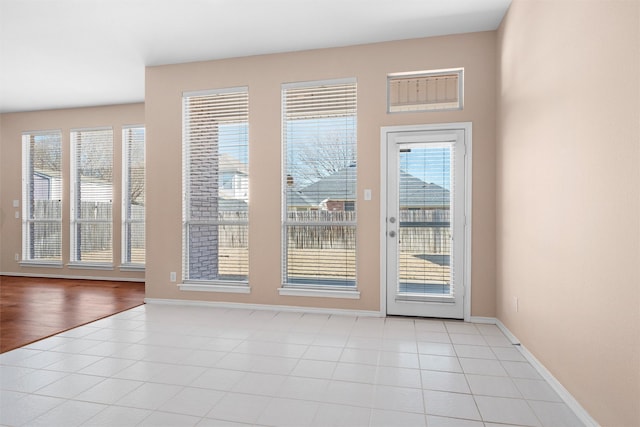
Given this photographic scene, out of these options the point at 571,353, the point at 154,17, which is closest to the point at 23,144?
→ the point at 154,17

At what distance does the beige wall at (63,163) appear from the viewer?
20.6 feet

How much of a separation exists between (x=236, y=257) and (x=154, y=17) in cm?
270

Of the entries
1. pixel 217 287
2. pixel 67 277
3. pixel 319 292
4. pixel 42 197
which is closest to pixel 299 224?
pixel 319 292

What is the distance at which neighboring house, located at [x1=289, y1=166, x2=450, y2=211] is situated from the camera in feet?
13.0

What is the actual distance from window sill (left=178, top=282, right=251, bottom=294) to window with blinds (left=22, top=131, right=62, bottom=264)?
3.59m

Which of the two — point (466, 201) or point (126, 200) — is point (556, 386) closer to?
point (466, 201)

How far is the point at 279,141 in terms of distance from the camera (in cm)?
432

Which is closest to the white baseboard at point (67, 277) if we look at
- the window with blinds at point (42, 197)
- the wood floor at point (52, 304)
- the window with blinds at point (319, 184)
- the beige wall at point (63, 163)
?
the beige wall at point (63, 163)

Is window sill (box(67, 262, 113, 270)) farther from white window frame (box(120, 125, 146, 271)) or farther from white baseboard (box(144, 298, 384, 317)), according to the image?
white baseboard (box(144, 298, 384, 317))

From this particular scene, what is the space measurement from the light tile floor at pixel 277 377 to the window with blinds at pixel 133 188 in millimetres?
2704

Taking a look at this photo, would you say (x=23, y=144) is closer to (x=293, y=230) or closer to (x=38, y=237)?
(x=38, y=237)

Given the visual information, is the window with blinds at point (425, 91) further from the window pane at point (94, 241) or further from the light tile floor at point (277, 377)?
the window pane at point (94, 241)

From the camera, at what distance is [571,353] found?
217 centimetres

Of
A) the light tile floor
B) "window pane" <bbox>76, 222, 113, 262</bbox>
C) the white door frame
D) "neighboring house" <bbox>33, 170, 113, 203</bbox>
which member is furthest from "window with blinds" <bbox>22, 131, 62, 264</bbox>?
the white door frame
